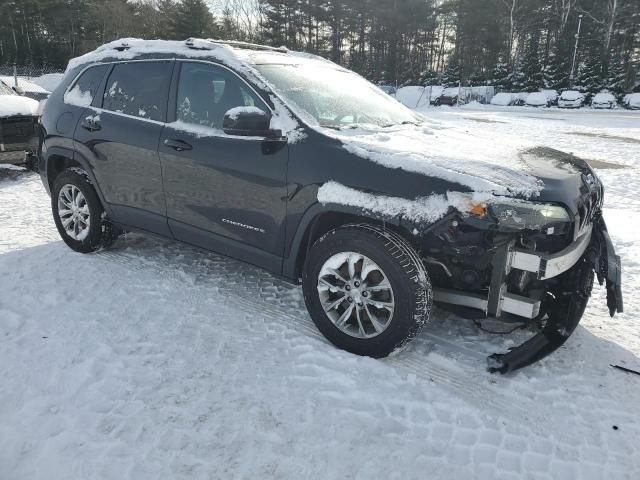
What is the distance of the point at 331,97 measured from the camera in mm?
3664

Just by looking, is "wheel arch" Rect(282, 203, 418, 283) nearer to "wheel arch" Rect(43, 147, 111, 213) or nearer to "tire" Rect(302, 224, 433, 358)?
"tire" Rect(302, 224, 433, 358)

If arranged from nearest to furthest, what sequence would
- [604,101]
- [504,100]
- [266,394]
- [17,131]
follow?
[266,394] → [17,131] → [604,101] → [504,100]

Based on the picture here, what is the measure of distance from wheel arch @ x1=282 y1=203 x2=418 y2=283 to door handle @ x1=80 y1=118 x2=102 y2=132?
2.22 meters

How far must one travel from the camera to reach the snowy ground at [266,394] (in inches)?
90.3

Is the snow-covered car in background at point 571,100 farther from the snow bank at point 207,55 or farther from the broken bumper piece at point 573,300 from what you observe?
the broken bumper piece at point 573,300

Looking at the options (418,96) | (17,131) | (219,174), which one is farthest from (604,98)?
(219,174)

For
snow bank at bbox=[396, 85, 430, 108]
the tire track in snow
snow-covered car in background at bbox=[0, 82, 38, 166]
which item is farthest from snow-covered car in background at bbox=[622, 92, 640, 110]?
the tire track in snow

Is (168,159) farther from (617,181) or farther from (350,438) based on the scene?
(617,181)

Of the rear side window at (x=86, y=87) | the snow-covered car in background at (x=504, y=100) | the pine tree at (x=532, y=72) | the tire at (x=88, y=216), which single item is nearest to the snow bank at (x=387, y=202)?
the tire at (x=88, y=216)

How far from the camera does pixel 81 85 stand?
456 centimetres

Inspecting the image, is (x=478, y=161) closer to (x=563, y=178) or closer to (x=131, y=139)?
(x=563, y=178)

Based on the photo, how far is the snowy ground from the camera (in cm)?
229

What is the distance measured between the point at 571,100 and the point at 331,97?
3114 centimetres

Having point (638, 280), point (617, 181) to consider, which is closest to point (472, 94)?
point (617, 181)
